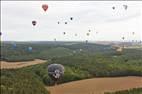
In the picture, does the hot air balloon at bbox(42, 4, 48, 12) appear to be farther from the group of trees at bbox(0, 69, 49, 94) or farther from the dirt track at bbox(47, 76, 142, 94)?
the dirt track at bbox(47, 76, 142, 94)

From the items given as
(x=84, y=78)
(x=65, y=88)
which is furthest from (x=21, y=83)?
(x=84, y=78)

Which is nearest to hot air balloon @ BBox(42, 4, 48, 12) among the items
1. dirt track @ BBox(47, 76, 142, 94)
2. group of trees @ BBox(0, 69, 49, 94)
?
group of trees @ BBox(0, 69, 49, 94)

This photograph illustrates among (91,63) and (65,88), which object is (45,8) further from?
(91,63)

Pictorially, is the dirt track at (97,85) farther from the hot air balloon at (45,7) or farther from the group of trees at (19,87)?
the hot air balloon at (45,7)

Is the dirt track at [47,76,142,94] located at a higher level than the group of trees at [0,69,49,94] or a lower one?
lower

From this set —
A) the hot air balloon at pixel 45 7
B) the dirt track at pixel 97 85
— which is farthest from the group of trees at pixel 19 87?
the hot air balloon at pixel 45 7

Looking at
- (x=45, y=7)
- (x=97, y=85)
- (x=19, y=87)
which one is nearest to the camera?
(x=19, y=87)

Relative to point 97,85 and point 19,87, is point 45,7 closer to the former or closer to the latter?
point 19,87

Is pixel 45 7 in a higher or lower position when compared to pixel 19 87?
higher

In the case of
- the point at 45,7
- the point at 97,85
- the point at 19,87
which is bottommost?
the point at 97,85

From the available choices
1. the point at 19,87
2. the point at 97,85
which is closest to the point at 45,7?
the point at 19,87
